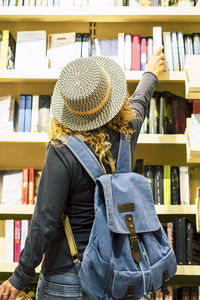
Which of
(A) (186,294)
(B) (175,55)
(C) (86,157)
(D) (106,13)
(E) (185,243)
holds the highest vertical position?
(D) (106,13)

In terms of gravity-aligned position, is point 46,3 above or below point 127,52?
above

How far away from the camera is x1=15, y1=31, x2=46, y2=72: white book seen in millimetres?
2125

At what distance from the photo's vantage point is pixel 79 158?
1144mm

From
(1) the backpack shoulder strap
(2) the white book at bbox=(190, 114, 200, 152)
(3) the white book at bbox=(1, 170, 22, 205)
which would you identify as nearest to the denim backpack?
(1) the backpack shoulder strap

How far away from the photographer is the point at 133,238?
3.63 feet

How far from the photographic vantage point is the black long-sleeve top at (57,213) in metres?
1.13

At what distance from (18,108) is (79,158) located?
128 cm

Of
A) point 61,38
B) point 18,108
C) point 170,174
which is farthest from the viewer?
point 18,108

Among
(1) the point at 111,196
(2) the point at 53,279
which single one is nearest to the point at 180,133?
(1) the point at 111,196

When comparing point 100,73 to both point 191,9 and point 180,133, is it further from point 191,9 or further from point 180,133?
point 191,9

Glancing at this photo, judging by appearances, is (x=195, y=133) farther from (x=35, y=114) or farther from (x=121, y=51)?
(x=35, y=114)

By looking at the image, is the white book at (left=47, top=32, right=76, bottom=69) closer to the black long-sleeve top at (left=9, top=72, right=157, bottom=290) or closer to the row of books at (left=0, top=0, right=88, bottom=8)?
the row of books at (left=0, top=0, right=88, bottom=8)

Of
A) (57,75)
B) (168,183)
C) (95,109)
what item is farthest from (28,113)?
(95,109)

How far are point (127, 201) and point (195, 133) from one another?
0.74 metres
